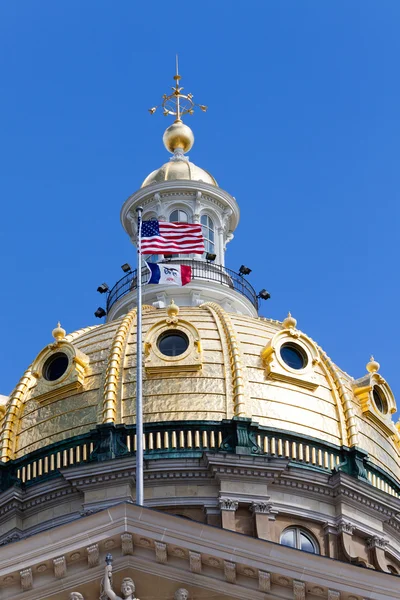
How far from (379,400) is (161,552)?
79.6 ft

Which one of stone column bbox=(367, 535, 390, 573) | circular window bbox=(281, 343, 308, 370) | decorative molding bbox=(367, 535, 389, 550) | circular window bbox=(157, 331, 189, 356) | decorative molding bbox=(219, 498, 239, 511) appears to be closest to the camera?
decorative molding bbox=(219, 498, 239, 511)

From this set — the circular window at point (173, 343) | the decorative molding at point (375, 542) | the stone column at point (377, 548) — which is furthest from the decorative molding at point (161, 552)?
the circular window at point (173, 343)

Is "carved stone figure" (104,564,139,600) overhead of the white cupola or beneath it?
beneath

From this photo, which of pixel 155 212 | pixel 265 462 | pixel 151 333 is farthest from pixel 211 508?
pixel 155 212

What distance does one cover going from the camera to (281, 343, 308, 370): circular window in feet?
155

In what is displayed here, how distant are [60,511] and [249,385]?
573 centimetres

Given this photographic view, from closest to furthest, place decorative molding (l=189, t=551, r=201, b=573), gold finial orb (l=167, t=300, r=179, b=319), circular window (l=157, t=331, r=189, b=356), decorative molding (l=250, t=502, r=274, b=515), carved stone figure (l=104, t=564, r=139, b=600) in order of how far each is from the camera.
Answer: carved stone figure (l=104, t=564, r=139, b=600), decorative molding (l=189, t=551, r=201, b=573), decorative molding (l=250, t=502, r=274, b=515), circular window (l=157, t=331, r=189, b=356), gold finial orb (l=167, t=300, r=179, b=319)

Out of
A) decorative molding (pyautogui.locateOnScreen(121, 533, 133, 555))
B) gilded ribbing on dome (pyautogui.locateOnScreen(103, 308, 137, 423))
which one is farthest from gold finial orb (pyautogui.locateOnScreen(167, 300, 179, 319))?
decorative molding (pyautogui.locateOnScreen(121, 533, 133, 555))

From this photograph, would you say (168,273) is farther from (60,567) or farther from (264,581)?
(264,581)

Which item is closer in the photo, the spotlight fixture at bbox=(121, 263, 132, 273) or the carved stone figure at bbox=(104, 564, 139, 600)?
the carved stone figure at bbox=(104, 564, 139, 600)

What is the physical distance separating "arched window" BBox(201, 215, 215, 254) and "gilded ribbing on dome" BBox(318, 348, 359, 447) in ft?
28.7

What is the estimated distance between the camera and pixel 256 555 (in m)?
24.9

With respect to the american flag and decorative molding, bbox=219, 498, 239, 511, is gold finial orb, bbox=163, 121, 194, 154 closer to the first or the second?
the american flag

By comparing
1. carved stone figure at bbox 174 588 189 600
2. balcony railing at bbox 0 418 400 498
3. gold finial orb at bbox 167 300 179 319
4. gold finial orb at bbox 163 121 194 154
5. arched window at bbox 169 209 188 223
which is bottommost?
carved stone figure at bbox 174 588 189 600
